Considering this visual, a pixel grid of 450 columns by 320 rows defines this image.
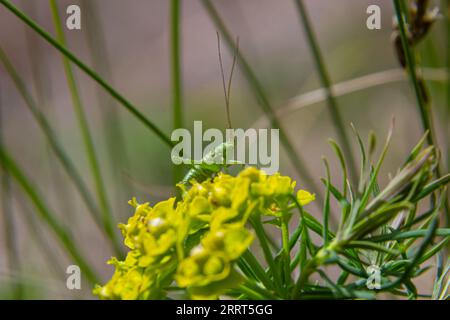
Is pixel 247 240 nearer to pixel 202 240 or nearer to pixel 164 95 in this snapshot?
pixel 202 240

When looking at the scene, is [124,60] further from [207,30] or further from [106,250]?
[106,250]

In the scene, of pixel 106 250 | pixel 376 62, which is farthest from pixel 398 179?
pixel 376 62

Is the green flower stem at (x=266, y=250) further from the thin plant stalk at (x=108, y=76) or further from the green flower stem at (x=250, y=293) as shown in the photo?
the thin plant stalk at (x=108, y=76)

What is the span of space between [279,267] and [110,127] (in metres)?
1.08

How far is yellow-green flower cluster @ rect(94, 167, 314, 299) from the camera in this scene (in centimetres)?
47

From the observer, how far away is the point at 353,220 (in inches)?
21.8

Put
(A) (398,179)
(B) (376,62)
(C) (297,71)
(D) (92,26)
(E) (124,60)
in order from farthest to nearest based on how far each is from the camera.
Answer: (E) (124,60) → (C) (297,71) → (B) (376,62) → (D) (92,26) → (A) (398,179)

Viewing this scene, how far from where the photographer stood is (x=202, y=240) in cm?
49

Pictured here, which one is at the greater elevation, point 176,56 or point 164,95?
point 164,95

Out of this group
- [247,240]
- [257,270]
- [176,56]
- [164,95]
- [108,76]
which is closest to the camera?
[247,240]

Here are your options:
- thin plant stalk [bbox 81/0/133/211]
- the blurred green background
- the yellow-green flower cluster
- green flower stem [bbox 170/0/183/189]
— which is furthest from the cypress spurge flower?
thin plant stalk [bbox 81/0/133/211]

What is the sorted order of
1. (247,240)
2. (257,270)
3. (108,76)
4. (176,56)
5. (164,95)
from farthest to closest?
(164,95)
(108,76)
(176,56)
(257,270)
(247,240)

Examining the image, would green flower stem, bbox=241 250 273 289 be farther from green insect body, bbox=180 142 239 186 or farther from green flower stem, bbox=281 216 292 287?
green insect body, bbox=180 142 239 186

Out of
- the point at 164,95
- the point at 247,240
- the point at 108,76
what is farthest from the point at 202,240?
the point at 164,95
